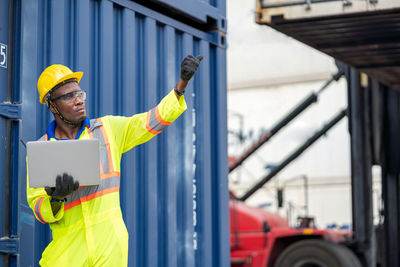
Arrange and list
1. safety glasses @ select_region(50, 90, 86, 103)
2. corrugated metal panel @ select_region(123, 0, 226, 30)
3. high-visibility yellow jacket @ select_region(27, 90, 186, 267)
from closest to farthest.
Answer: high-visibility yellow jacket @ select_region(27, 90, 186, 267) → safety glasses @ select_region(50, 90, 86, 103) → corrugated metal panel @ select_region(123, 0, 226, 30)

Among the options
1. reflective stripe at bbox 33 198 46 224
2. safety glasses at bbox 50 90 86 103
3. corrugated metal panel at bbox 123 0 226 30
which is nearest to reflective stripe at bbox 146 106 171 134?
safety glasses at bbox 50 90 86 103

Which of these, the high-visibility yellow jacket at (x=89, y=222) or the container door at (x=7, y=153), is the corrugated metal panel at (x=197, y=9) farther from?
the high-visibility yellow jacket at (x=89, y=222)

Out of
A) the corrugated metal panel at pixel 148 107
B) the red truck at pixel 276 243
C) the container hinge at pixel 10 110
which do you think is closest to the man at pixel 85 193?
the container hinge at pixel 10 110

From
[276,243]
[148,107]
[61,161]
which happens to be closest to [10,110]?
[61,161]

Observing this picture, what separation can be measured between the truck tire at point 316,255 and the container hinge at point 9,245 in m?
6.95

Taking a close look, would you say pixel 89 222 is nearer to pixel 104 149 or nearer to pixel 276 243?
pixel 104 149

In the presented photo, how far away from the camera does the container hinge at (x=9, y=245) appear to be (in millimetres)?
4090

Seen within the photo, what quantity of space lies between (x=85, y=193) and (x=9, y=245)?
635mm

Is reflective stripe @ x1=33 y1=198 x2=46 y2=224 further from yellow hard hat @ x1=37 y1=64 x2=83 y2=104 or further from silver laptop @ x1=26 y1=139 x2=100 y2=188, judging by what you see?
yellow hard hat @ x1=37 y1=64 x2=83 y2=104

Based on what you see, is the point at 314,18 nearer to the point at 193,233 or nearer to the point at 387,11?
the point at 387,11

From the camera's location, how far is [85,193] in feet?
12.5

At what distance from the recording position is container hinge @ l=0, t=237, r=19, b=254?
4.09 metres

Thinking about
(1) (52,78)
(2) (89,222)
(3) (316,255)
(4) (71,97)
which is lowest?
(3) (316,255)

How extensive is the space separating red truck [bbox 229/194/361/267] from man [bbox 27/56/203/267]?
22.9 feet
